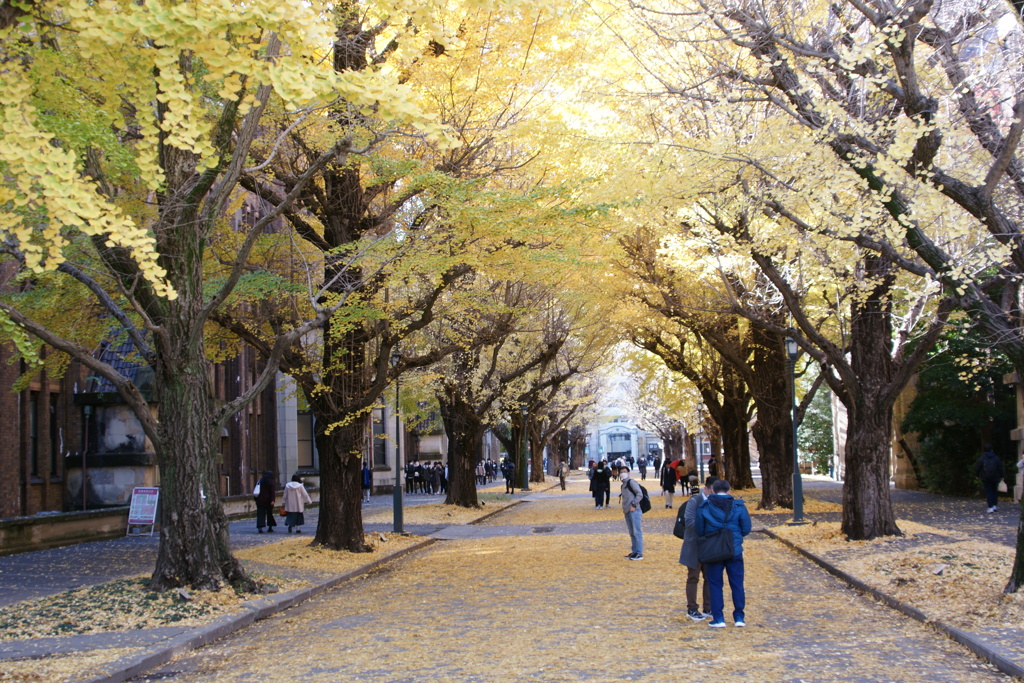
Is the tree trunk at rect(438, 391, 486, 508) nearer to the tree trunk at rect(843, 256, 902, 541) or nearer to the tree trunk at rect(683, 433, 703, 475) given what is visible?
the tree trunk at rect(843, 256, 902, 541)

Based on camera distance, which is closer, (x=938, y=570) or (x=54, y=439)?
(x=938, y=570)

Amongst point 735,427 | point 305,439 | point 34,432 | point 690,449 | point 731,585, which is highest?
point 34,432

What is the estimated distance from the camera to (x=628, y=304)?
1088 inches

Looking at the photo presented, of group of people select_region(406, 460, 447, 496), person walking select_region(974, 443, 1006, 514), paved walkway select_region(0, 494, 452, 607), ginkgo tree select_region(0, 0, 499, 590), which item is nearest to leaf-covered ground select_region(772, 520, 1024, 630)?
person walking select_region(974, 443, 1006, 514)

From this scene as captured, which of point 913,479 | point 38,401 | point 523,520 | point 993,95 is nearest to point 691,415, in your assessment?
point 913,479

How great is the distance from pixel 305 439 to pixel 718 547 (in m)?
36.1

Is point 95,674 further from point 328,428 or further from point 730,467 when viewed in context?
point 730,467

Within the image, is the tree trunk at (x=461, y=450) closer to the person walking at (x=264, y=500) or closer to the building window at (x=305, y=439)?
the person walking at (x=264, y=500)

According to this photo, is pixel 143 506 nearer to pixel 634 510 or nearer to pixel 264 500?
pixel 264 500

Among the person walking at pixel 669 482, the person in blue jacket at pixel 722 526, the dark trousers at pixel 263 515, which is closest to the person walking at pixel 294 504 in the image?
the dark trousers at pixel 263 515

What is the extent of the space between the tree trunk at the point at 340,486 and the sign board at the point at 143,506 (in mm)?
6299

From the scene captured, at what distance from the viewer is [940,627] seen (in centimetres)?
1001

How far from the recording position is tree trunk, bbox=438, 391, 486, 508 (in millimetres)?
33156

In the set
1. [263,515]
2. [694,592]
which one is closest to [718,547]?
Result: [694,592]
